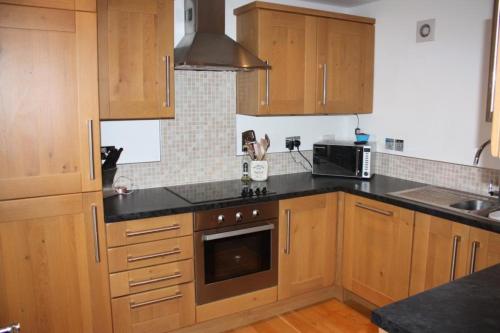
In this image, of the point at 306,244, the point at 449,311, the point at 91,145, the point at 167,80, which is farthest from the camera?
the point at 306,244

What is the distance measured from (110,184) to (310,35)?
1.75m

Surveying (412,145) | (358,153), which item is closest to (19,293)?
(358,153)

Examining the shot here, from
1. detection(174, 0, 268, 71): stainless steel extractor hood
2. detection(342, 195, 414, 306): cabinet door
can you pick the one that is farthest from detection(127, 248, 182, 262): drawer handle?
detection(342, 195, 414, 306): cabinet door

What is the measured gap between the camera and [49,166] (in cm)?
219

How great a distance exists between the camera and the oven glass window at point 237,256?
2.69 metres

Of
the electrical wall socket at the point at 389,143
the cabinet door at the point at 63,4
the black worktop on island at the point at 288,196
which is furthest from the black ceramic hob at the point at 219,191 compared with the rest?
the cabinet door at the point at 63,4

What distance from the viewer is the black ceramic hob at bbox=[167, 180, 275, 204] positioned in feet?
9.02

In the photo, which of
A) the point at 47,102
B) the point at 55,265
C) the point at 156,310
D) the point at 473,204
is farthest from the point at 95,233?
the point at 473,204

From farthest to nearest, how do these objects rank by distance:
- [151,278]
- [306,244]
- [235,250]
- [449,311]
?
1. [306,244]
2. [235,250]
3. [151,278]
4. [449,311]

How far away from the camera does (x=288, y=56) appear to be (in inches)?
122

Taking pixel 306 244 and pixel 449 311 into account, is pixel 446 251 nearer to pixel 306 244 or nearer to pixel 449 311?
pixel 306 244

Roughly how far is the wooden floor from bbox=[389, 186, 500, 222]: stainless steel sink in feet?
2.98

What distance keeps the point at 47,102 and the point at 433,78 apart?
2499 millimetres

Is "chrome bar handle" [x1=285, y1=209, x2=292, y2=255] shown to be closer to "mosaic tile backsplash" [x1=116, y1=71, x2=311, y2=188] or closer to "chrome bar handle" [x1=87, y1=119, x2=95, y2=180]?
"mosaic tile backsplash" [x1=116, y1=71, x2=311, y2=188]
